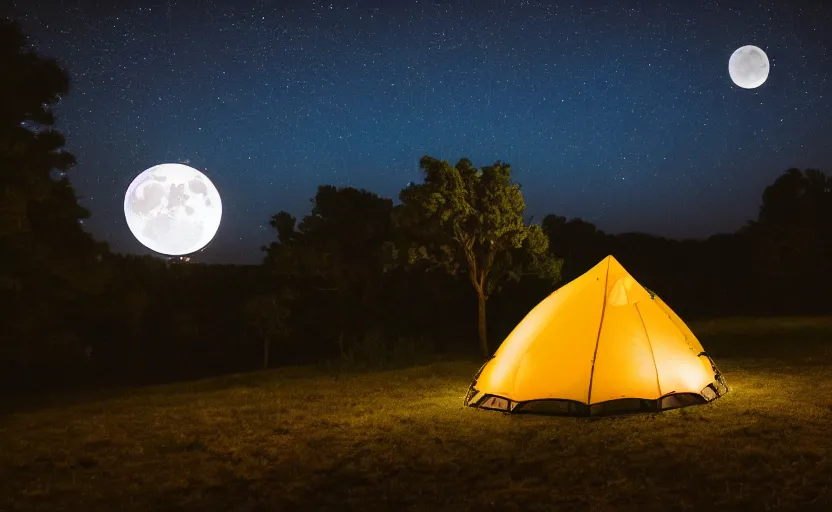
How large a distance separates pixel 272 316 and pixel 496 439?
22692 mm

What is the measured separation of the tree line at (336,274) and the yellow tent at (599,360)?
8600 millimetres

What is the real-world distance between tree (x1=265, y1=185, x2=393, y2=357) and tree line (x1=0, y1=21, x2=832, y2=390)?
80 millimetres

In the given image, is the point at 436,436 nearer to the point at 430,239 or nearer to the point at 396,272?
the point at 430,239

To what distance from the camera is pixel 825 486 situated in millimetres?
6633

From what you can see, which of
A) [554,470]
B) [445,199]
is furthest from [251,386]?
[554,470]

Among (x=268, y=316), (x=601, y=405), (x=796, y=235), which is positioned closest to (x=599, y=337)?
(x=601, y=405)

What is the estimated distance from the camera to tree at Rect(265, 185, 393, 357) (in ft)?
109

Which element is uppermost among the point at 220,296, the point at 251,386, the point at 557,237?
the point at 557,237

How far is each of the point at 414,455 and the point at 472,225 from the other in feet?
42.1

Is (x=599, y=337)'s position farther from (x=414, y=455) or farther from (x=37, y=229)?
(x=37, y=229)

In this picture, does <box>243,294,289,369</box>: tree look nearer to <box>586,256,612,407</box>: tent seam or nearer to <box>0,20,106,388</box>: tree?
<box>0,20,106,388</box>: tree

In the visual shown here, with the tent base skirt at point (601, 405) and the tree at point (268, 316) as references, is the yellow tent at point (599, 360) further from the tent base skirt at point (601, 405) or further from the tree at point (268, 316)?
the tree at point (268, 316)

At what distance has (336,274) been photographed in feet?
112

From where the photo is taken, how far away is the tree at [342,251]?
1309 inches
